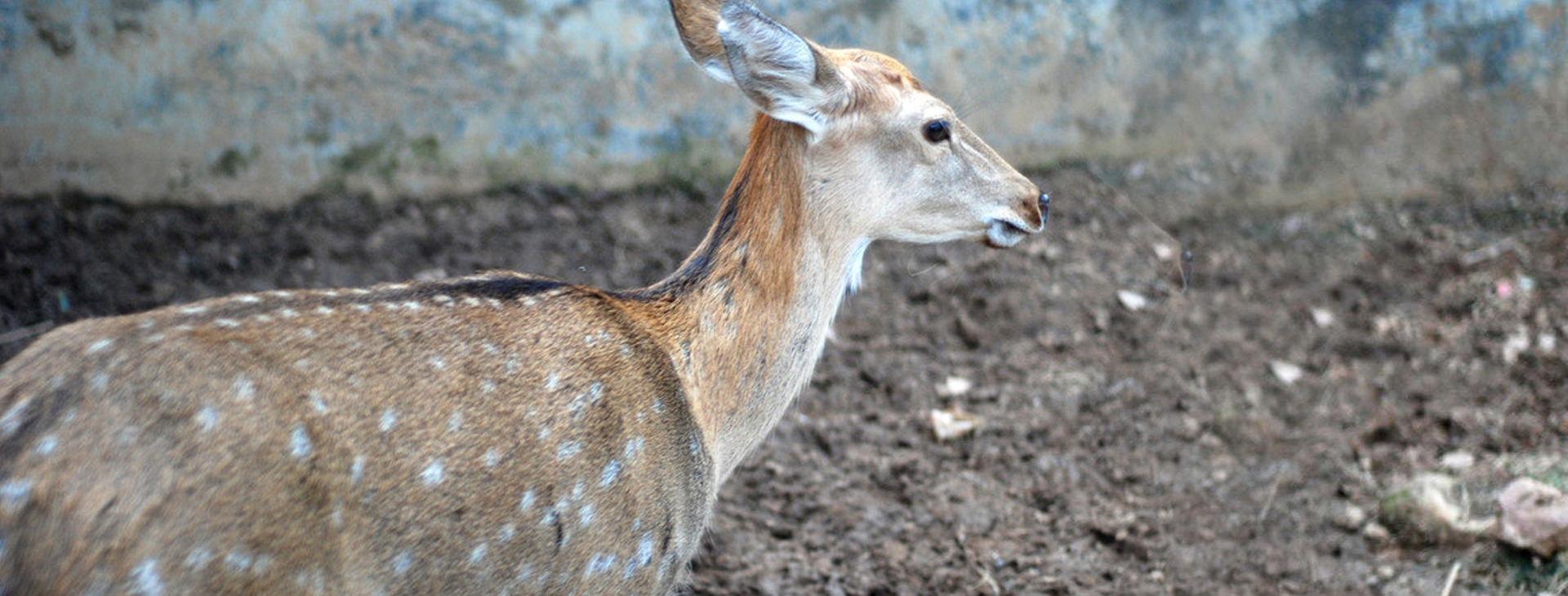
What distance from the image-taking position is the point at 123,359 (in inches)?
86.4

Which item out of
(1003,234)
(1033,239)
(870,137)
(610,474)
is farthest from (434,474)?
(1033,239)

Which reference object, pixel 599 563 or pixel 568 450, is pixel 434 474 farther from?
pixel 599 563

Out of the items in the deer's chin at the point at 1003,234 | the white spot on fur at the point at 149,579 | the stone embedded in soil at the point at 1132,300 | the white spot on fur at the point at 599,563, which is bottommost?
the white spot on fur at the point at 149,579

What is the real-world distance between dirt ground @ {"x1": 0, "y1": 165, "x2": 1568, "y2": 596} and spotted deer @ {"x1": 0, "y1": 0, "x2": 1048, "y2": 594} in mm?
1116

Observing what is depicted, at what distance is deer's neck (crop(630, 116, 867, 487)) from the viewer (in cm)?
328

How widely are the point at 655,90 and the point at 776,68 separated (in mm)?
2860

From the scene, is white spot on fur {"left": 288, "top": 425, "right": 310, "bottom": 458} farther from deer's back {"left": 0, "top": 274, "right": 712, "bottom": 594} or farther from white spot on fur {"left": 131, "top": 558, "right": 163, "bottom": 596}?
white spot on fur {"left": 131, "top": 558, "right": 163, "bottom": 596}

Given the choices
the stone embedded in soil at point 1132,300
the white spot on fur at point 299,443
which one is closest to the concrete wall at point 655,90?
the stone embedded in soil at point 1132,300

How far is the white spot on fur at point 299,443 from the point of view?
223 cm

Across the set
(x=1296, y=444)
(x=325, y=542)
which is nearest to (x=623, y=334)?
(x=325, y=542)

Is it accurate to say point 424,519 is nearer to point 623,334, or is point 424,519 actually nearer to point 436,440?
point 436,440

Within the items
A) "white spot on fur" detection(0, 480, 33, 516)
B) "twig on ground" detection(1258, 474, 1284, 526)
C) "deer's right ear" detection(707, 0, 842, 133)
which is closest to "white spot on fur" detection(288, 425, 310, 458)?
"white spot on fur" detection(0, 480, 33, 516)

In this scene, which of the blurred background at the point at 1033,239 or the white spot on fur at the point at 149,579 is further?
the blurred background at the point at 1033,239

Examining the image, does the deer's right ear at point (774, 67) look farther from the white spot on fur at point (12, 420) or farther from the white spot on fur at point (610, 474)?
the white spot on fur at point (12, 420)
